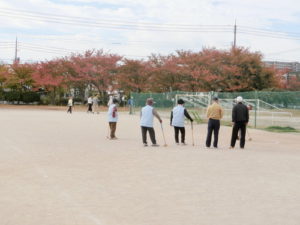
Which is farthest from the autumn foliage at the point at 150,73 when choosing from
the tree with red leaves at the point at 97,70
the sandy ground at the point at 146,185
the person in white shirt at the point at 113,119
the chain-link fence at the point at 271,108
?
the sandy ground at the point at 146,185

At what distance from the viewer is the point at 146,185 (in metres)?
8.89

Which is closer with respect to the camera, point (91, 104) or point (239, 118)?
point (239, 118)

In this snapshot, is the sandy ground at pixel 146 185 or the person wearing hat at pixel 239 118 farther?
the person wearing hat at pixel 239 118

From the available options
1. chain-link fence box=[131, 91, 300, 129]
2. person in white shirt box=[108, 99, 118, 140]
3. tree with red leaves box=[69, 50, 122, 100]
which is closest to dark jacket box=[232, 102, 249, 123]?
person in white shirt box=[108, 99, 118, 140]

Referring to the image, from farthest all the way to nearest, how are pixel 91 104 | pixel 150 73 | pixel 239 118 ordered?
1. pixel 150 73
2. pixel 91 104
3. pixel 239 118

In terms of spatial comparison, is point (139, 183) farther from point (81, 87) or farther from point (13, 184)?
point (81, 87)

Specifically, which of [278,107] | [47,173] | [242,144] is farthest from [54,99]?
[47,173]

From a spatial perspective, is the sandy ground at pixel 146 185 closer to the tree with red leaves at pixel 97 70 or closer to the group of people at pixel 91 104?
the group of people at pixel 91 104

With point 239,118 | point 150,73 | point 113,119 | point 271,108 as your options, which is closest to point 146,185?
point 239,118

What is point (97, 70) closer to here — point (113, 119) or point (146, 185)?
point (113, 119)

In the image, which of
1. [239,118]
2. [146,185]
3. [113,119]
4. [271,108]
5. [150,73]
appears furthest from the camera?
[150,73]

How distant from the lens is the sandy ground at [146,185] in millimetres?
6586

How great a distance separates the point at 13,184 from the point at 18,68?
5546 centimetres


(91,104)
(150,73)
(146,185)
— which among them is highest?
(150,73)
